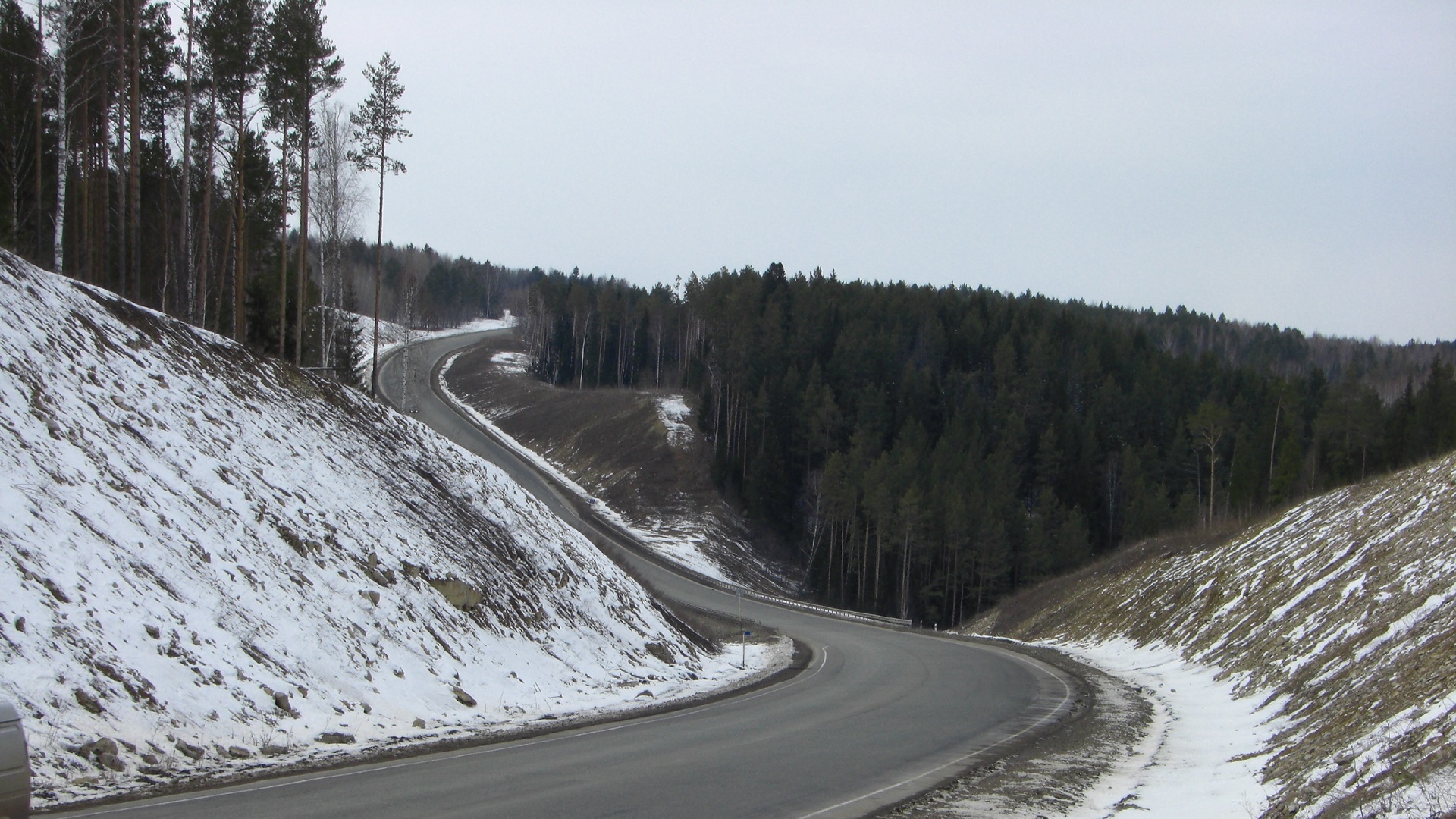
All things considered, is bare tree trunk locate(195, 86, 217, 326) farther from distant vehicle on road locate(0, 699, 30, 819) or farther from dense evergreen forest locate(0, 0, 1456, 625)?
distant vehicle on road locate(0, 699, 30, 819)

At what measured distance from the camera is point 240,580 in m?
15.1

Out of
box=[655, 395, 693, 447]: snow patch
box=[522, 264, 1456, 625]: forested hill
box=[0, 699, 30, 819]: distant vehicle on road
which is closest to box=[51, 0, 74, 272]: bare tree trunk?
box=[0, 699, 30, 819]: distant vehicle on road

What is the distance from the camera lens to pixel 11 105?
100ft

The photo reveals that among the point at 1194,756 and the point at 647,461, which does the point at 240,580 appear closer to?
the point at 1194,756

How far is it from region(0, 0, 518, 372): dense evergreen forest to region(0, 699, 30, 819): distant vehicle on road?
19.5 metres

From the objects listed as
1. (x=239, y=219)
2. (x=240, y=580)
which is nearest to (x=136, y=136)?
(x=239, y=219)

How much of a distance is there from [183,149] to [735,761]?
1199 inches

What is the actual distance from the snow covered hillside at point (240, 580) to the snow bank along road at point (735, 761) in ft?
5.36

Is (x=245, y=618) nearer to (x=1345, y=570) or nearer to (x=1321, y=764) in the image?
(x=1321, y=764)

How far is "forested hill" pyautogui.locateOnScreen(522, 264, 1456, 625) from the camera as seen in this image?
7044 centimetres

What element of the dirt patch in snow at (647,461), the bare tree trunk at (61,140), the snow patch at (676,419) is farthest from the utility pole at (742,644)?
the snow patch at (676,419)

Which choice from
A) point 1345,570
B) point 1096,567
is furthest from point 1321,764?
point 1096,567

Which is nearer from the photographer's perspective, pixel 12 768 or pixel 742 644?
pixel 12 768

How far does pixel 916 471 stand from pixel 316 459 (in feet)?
186
